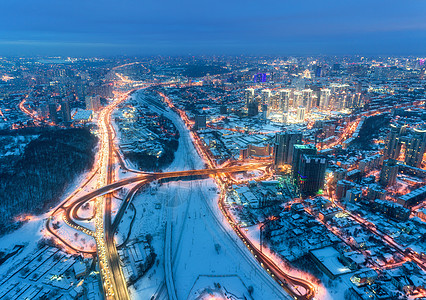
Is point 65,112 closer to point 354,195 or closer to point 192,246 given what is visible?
point 192,246

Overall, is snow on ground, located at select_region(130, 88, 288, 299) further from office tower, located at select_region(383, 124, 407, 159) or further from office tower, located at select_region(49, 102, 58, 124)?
office tower, located at select_region(49, 102, 58, 124)

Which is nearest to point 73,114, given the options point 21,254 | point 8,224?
point 8,224

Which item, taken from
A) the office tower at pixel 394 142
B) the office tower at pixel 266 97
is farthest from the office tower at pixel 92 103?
the office tower at pixel 394 142

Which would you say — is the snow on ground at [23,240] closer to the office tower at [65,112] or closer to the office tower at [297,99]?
the office tower at [65,112]

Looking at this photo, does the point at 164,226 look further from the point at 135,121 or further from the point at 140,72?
the point at 140,72

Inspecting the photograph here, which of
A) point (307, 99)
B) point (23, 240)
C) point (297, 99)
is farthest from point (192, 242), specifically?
point (297, 99)

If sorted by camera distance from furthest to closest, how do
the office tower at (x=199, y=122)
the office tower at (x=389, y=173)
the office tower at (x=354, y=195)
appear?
the office tower at (x=199, y=122)
the office tower at (x=389, y=173)
the office tower at (x=354, y=195)

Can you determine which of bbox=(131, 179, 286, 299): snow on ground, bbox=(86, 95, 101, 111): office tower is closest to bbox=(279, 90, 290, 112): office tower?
bbox=(131, 179, 286, 299): snow on ground
